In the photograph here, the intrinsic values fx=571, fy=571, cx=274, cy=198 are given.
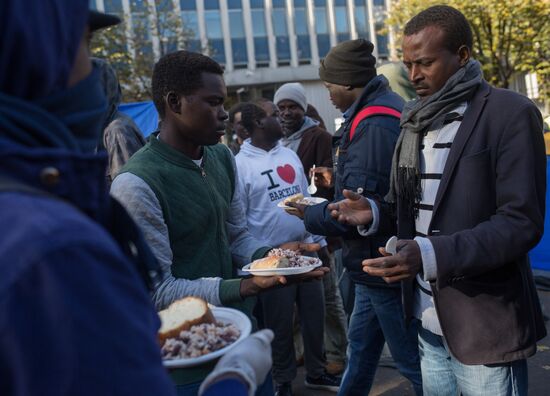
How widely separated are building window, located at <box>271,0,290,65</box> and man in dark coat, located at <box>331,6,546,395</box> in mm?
33287

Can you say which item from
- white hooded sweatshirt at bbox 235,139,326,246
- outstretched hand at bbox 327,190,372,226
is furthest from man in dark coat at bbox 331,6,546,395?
white hooded sweatshirt at bbox 235,139,326,246

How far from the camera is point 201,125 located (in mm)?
2861

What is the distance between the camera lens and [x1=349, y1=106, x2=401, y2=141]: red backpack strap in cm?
340

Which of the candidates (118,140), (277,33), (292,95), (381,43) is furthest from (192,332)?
(381,43)

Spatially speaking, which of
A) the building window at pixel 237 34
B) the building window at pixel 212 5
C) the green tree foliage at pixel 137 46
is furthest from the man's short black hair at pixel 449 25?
the building window at pixel 212 5

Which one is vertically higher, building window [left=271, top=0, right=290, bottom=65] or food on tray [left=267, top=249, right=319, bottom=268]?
building window [left=271, top=0, right=290, bottom=65]

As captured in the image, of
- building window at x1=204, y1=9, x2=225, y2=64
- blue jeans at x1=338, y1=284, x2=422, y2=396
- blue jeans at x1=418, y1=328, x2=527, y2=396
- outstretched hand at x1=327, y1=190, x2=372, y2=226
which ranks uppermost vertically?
building window at x1=204, y1=9, x2=225, y2=64

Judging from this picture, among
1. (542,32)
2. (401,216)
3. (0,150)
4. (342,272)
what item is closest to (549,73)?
(542,32)

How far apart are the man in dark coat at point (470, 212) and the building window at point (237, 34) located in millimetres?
32819

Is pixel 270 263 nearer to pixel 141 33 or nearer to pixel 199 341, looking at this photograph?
pixel 199 341

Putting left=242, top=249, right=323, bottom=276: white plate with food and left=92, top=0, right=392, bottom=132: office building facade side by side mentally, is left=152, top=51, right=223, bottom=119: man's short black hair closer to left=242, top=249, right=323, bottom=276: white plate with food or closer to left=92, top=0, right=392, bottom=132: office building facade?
left=242, top=249, right=323, bottom=276: white plate with food

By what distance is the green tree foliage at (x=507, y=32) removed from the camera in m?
16.7

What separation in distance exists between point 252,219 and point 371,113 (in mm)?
1779

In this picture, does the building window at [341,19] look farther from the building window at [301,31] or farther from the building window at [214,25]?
the building window at [214,25]
